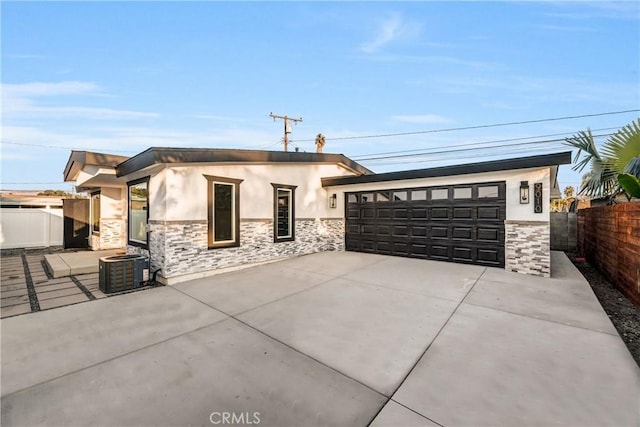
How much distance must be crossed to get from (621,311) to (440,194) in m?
4.24

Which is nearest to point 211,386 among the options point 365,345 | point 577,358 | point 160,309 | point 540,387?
point 365,345

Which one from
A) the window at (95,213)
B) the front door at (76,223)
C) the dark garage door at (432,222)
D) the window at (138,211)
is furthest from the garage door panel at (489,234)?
the front door at (76,223)

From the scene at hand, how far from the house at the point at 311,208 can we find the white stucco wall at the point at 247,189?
2 cm

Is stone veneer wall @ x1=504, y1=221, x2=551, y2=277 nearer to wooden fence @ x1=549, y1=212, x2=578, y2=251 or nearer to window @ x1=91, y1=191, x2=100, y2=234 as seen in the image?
wooden fence @ x1=549, y1=212, x2=578, y2=251

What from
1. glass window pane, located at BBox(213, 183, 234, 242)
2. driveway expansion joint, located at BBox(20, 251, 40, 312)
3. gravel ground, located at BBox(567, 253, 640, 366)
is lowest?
driveway expansion joint, located at BBox(20, 251, 40, 312)

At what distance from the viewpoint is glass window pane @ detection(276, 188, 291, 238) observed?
825 cm

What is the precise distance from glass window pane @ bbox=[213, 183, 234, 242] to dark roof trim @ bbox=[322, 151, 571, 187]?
12.5 feet

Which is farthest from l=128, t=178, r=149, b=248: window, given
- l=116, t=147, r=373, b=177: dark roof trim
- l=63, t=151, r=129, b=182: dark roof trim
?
l=63, t=151, r=129, b=182: dark roof trim

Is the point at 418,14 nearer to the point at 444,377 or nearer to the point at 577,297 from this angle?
the point at 577,297

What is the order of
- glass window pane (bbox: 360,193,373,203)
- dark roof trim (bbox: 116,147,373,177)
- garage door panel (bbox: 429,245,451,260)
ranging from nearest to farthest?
dark roof trim (bbox: 116,147,373,177), garage door panel (bbox: 429,245,451,260), glass window pane (bbox: 360,193,373,203)

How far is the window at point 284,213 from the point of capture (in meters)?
8.01

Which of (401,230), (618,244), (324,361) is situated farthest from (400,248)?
(324,361)

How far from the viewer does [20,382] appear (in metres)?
2.35

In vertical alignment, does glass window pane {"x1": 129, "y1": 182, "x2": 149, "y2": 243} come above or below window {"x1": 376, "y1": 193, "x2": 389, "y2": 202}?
below
